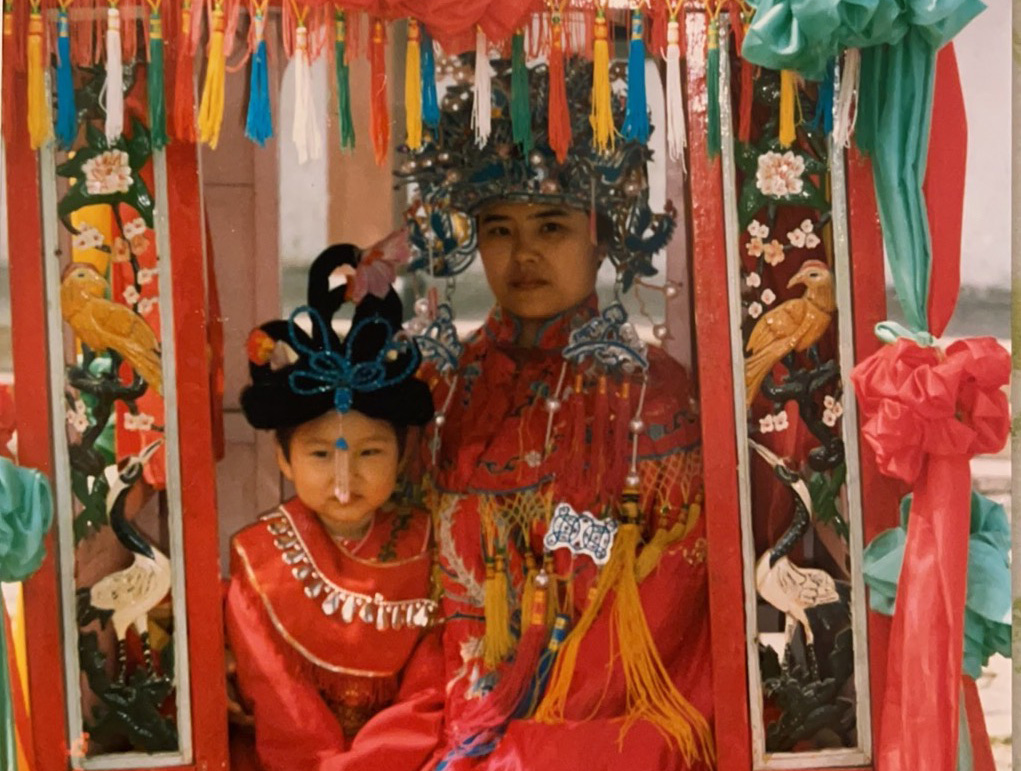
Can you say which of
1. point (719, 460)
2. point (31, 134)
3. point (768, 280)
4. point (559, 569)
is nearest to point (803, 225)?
point (768, 280)

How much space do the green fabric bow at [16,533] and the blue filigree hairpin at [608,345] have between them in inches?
36.7

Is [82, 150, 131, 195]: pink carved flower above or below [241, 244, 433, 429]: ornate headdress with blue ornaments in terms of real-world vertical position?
above

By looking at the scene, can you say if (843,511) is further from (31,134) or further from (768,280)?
(31,134)

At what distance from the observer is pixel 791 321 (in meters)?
2.46

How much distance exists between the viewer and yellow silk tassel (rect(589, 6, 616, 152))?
2328 millimetres

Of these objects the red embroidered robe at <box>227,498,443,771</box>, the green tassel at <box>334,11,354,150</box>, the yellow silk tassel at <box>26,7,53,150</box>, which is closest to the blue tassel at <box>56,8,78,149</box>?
the yellow silk tassel at <box>26,7,53,150</box>

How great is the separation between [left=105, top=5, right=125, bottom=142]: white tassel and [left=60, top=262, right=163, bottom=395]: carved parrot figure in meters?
Result: 0.25

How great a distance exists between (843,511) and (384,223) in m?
0.96

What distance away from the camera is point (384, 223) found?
288 cm

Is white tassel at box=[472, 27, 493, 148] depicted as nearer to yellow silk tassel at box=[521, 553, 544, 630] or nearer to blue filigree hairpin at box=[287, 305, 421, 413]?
blue filigree hairpin at box=[287, 305, 421, 413]

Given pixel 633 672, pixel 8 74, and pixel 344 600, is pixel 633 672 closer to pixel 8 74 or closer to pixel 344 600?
pixel 344 600

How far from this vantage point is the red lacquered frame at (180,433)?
2391 millimetres

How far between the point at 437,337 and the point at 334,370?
0.26m

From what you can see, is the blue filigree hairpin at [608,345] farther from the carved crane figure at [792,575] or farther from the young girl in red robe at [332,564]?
the carved crane figure at [792,575]
